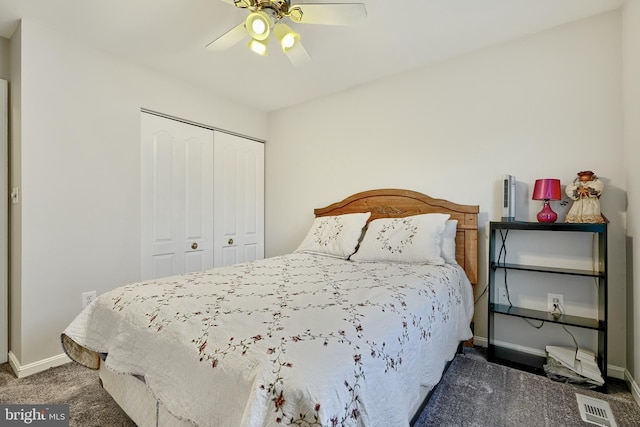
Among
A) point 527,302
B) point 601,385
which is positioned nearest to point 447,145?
point 527,302

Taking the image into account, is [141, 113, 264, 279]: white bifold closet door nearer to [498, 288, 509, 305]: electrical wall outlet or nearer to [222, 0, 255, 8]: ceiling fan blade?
[222, 0, 255, 8]: ceiling fan blade

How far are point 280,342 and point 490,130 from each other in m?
2.37

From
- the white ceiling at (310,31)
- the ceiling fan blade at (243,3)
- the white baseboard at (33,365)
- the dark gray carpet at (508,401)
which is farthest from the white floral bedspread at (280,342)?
the white ceiling at (310,31)

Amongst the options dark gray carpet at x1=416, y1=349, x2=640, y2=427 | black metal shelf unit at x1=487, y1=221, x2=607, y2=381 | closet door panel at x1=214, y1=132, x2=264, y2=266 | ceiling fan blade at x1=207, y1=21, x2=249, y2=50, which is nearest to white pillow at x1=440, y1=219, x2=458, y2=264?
black metal shelf unit at x1=487, y1=221, x2=607, y2=381

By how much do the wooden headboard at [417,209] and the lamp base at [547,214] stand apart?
41cm

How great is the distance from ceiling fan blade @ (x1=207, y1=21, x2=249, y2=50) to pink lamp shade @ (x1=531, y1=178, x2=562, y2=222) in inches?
86.1

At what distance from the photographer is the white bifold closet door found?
2.78 metres

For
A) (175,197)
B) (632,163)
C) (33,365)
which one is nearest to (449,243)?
(632,163)

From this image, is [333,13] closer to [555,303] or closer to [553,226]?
[553,226]

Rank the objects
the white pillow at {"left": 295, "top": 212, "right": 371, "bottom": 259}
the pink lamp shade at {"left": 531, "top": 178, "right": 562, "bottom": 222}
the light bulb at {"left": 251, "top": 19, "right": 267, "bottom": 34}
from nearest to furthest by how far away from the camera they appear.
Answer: the light bulb at {"left": 251, "top": 19, "right": 267, "bottom": 34}
the pink lamp shade at {"left": 531, "top": 178, "right": 562, "bottom": 222}
the white pillow at {"left": 295, "top": 212, "right": 371, "bottom": 259}

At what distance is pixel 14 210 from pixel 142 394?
1.83m

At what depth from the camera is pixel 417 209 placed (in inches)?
106

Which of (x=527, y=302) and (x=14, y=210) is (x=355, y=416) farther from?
(x=14, y=210)

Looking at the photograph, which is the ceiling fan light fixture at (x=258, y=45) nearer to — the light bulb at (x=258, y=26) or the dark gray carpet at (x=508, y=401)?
the light bulb at (x=258, y=26)
